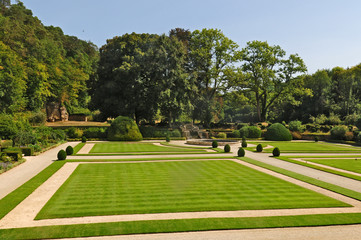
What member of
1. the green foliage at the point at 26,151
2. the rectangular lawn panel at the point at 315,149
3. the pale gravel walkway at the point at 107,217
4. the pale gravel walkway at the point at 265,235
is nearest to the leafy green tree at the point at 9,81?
the green foliage at the point at 26,151

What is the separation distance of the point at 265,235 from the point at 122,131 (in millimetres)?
35185

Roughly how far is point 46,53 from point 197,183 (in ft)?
188

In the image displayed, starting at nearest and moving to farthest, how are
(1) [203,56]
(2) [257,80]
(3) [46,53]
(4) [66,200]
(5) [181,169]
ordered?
(4) [66,200]
(5) [181,169]
(1) [203,56]
(3) [46,53]
(2) [257,80]

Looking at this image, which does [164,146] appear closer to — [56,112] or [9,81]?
[9,81]

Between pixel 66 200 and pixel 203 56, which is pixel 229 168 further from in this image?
pixel 203 56

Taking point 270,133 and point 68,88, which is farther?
point 68,88

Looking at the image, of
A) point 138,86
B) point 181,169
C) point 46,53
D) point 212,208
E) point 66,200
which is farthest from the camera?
point 46,53

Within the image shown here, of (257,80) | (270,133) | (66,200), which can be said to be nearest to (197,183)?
(66,200)

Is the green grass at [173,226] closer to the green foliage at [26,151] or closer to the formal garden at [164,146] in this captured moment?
the formal garden at [164,146]

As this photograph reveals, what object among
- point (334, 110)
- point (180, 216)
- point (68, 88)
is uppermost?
point (68, 88)

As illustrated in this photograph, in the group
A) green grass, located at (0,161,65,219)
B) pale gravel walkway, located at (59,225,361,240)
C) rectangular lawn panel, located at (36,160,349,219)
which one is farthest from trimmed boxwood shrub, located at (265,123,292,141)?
pale gravel walkway, located at (59,225,361,240)

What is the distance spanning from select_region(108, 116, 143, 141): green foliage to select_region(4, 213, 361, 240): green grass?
108 ft

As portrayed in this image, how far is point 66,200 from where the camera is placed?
11508 millimetres

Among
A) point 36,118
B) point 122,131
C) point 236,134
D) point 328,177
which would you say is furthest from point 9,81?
point 328,177
